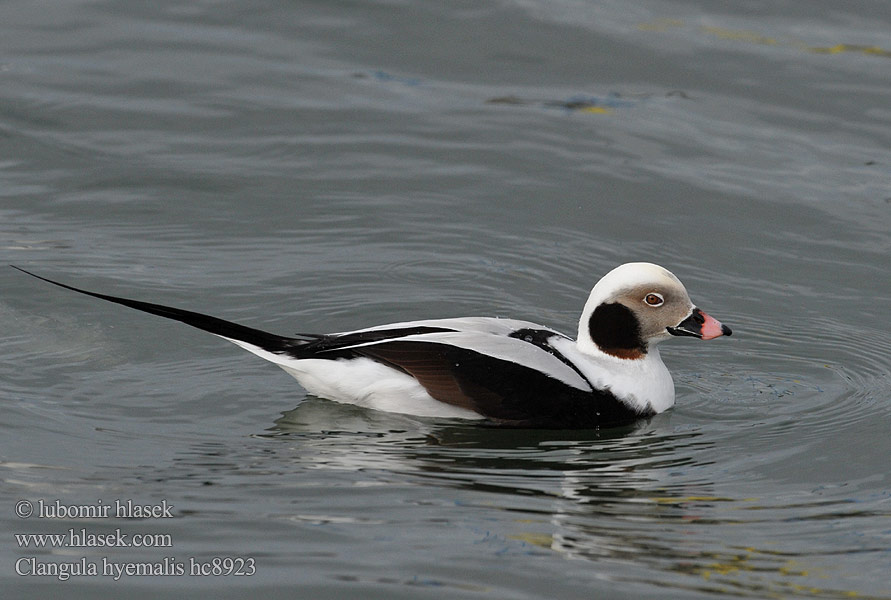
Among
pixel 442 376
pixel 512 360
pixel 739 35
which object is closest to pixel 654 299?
pixel 512 360

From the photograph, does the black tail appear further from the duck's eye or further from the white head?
the duck's eye

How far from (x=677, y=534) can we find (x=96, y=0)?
32.4 ft

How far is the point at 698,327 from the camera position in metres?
6.81

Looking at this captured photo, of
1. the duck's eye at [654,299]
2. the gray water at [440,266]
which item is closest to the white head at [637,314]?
the duck's eye at [654,299]

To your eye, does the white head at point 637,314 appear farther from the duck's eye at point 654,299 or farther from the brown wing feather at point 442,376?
the brown wing feather at point 442,376

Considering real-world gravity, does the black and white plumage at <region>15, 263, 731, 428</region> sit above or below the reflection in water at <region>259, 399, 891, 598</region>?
above

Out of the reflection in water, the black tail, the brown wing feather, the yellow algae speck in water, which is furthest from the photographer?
the yellow algae speck in water

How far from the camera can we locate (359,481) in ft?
18.2

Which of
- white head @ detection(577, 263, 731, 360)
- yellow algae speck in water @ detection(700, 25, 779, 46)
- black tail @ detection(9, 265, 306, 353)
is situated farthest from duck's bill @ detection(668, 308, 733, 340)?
yellow algae speck in water @ detection(700, 25, 779, 46)

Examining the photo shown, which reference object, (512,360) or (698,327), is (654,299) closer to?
(698,327)

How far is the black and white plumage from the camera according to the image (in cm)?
639

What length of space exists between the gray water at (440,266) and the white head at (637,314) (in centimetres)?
40

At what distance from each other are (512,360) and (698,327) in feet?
3.39

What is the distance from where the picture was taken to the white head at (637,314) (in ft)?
22.1
